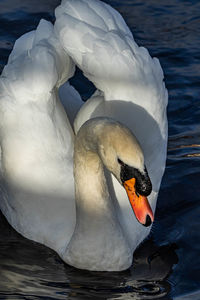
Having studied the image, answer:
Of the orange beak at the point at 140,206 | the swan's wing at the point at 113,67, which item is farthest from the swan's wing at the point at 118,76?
the orange beak at the point at 140,206

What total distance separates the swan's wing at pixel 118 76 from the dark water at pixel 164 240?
10.9 inches

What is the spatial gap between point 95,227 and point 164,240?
29.5 inches

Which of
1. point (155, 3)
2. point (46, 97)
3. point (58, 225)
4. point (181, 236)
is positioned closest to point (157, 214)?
point (181, 236)

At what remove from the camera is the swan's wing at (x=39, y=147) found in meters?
5.89

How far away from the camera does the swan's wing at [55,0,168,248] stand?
5.96 m

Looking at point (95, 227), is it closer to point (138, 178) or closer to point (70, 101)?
point (138, 178)

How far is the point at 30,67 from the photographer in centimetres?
596

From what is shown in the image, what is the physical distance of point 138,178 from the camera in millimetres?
4871

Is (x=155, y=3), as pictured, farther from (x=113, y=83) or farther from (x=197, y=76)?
(x=113, y=83)

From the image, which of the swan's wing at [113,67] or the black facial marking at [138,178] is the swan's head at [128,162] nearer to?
the black facial marking at [138,178]

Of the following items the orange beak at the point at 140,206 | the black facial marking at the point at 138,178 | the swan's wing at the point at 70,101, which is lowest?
the swan's wing at the point at 70,101

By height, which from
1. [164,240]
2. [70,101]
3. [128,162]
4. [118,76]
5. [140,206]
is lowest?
[164,240]

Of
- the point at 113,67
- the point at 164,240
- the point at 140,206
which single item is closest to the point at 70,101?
the point at 113,67

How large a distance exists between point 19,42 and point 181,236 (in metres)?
1.98
